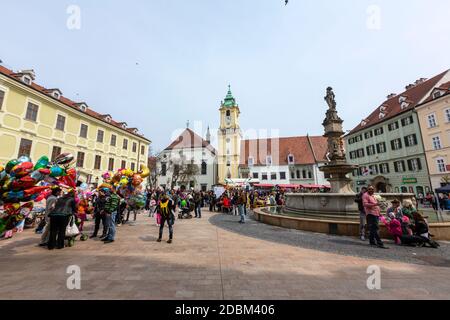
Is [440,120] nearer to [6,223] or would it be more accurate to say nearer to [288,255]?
[288,255]

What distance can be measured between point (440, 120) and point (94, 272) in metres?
35.9

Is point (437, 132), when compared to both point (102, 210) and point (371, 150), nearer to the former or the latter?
point (371, 150)

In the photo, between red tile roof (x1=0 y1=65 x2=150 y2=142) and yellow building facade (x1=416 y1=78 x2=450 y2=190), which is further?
yellow building facade (x1=416 y1=78 x2=450 y2=190)

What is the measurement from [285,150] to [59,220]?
4633cm

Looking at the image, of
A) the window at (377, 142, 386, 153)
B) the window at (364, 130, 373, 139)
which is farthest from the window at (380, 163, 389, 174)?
the window at (364, 130, 373, 139)

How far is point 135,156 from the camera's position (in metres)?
32.7

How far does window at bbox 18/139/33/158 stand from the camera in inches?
718

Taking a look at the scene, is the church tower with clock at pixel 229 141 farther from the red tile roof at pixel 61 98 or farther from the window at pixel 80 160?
the window at pixel 80 160

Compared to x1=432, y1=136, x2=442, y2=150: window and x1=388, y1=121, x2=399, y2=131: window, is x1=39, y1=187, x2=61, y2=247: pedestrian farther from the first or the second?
x1=388, y1=121, x2=399, y2=131: window

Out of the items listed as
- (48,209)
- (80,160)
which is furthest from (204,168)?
(48,209)

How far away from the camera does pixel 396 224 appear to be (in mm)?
6996

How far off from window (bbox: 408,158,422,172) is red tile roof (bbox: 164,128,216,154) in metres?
39.4

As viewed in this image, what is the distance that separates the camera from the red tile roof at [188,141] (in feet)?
172
